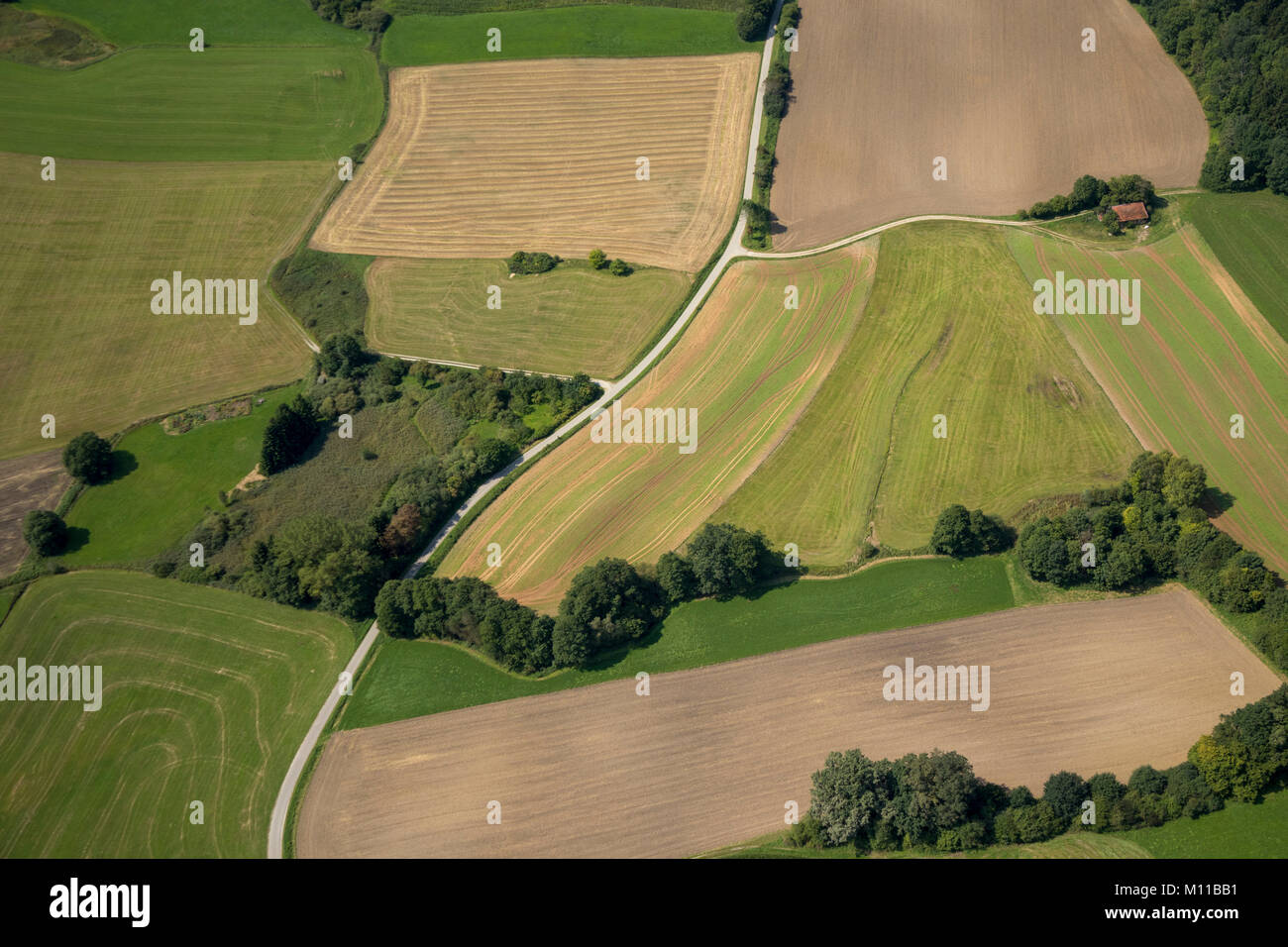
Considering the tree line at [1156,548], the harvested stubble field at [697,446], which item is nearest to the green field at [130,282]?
the harvested stubble field at [697,446]

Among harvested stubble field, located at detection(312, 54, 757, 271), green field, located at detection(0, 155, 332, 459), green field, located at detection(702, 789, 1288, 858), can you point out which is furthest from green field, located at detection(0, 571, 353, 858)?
harvested stubble field, located at detection(312, 54, 757, 271)

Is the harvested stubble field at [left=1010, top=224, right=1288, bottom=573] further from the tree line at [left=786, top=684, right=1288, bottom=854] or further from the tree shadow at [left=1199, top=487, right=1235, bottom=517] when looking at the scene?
the tree line at [left=786, top=684, right=1288, bottom=854]

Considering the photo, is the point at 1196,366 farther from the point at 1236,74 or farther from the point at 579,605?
the point at 579,605

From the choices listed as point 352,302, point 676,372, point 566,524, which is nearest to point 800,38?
point 676,372

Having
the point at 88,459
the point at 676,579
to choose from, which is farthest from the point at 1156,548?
the point at 88,459

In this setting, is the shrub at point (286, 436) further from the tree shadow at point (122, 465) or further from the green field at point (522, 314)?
the tree shadow at point (122, 465)
